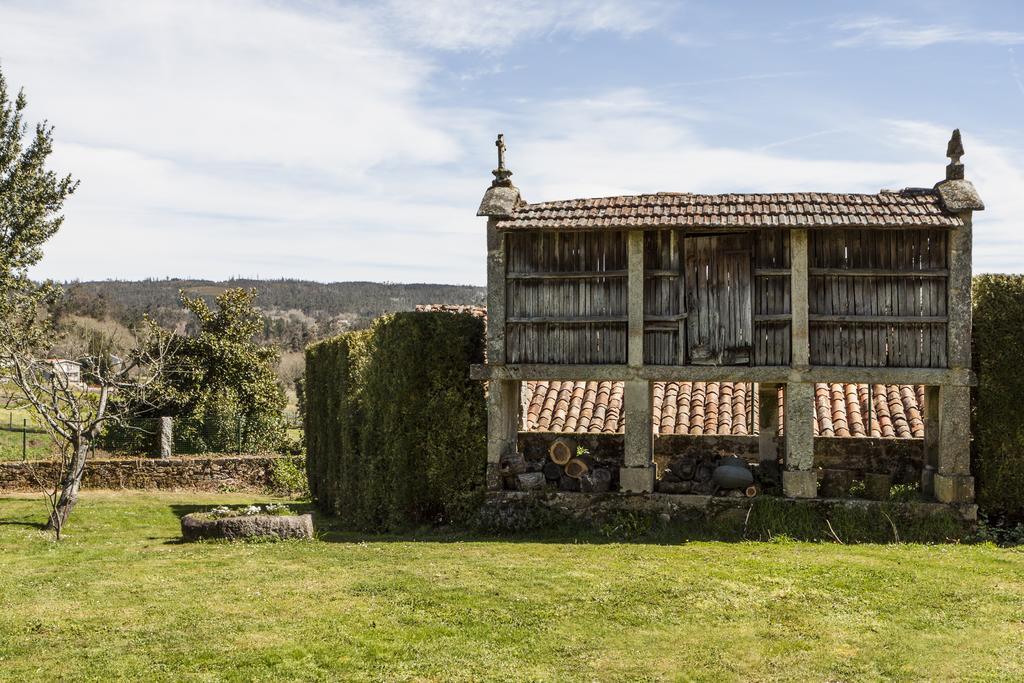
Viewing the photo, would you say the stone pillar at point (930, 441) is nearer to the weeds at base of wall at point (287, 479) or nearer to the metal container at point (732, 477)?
the metal container at point (732, 477)

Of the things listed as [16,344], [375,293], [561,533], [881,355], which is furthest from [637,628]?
[375,293]

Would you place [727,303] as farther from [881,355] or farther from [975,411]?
[975,411]

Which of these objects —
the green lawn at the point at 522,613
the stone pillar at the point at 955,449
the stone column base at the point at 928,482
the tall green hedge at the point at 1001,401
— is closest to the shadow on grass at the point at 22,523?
the green lawn at the point at 522,613

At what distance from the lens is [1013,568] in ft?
38.2

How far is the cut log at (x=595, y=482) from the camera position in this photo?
15219mm

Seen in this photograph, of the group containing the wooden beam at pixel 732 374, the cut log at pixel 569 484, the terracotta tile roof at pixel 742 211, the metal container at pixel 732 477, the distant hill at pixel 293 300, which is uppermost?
the distant hill at pixel 293 300

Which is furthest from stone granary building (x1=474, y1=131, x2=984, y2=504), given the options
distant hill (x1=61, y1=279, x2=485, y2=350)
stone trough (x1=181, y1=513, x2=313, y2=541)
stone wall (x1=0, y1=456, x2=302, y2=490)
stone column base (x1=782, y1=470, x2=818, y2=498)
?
distant hill (x1=61, y1=279, x2=485, y2=350)

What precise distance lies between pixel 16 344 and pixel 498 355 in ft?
33.8

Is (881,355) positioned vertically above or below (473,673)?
above

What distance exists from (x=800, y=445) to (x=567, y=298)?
4.49 m

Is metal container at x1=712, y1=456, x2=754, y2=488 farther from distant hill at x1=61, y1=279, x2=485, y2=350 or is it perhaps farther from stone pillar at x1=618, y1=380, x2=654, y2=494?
distant hill at x1=61, y1=279, x2=485, y2=350

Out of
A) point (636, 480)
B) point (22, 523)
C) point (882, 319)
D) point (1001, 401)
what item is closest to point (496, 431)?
point (636, 480)

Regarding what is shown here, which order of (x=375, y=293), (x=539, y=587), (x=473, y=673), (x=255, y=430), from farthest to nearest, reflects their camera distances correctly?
(x=375, y=293)
(x=255, y=430)
(x=539, y=587)
(x=473, y=673)

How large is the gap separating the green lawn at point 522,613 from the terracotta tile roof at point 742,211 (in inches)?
197
